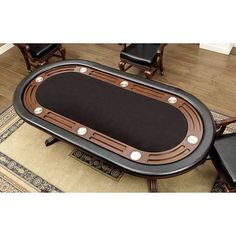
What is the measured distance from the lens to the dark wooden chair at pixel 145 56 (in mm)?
2830

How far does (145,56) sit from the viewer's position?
284cm

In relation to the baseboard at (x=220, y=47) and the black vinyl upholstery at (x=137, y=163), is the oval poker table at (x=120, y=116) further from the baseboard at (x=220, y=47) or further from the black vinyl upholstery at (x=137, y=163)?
the baseboard at (x=220, y=47)

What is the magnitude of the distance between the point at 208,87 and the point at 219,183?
128 cm

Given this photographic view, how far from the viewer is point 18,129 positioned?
8.89 feet

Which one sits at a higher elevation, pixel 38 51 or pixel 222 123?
pixel 38 51

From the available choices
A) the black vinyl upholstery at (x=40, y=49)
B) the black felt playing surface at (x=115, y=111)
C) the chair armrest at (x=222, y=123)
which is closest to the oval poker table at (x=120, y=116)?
the black felt playing surface at (x=115, y=111)

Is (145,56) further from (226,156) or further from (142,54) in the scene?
(226,156)

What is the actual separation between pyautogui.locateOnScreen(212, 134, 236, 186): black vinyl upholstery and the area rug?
36 centimetres

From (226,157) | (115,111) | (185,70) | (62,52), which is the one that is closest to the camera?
(226,157)

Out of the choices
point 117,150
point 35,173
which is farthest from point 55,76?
point 117,150

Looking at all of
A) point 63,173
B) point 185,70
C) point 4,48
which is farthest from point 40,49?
point 185,70

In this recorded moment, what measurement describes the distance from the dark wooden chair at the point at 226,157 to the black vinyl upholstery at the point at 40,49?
86.6 inches

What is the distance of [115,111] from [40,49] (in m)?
1.62

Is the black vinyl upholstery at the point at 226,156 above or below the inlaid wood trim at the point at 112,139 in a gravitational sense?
below
